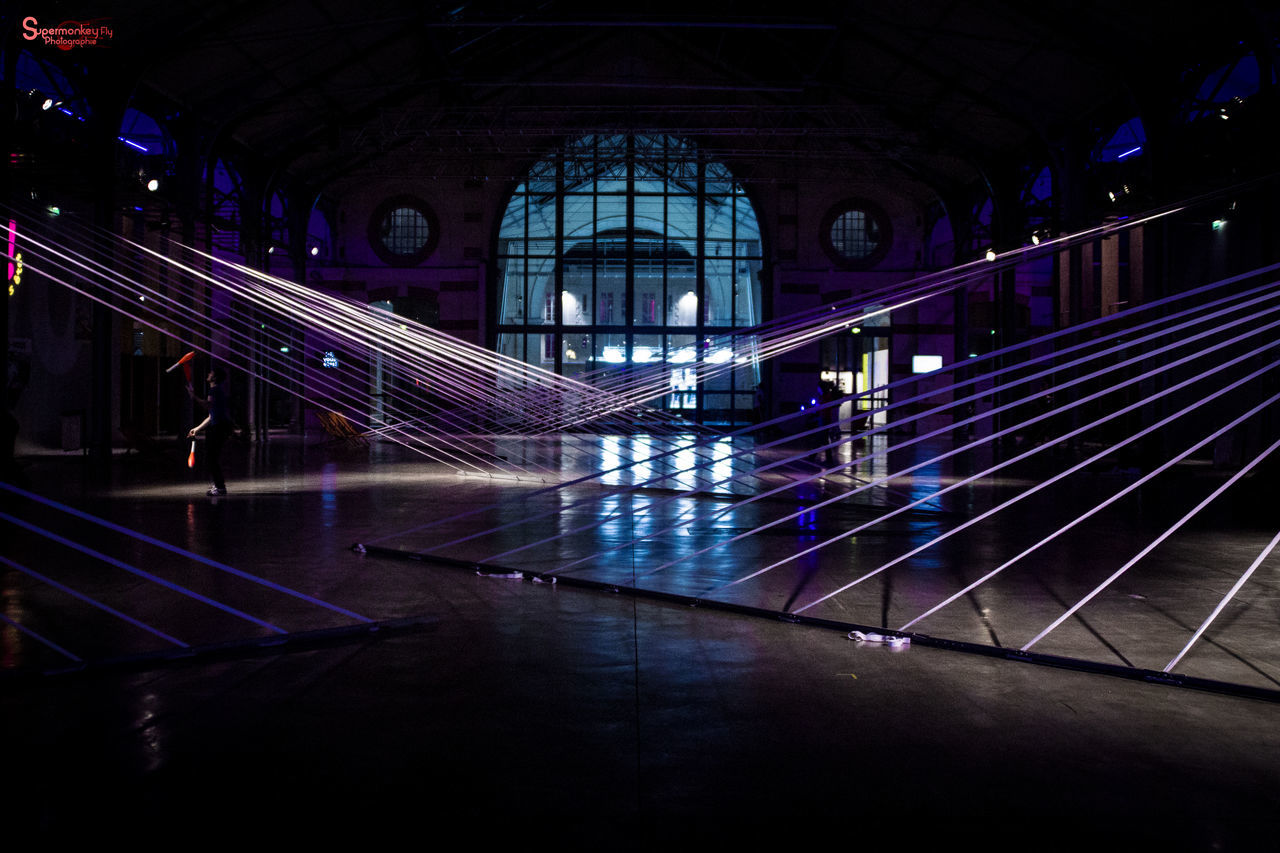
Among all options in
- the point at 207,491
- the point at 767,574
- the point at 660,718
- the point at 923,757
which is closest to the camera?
the point at 923,757

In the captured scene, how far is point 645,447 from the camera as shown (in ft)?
66.2

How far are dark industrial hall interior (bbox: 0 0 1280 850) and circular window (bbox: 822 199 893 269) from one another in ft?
0.32

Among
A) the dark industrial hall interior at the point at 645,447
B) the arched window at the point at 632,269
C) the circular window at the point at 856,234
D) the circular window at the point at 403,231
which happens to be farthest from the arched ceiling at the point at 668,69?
the arched window at the point at 632,269

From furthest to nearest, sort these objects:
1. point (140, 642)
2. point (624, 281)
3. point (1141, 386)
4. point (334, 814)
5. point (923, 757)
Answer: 1. point (624, 281)
2. point (1141, 386)
3. point (140, 642)
4. point (923, 757)
5. point (334, 814)

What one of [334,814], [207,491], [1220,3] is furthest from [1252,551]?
[207,491]

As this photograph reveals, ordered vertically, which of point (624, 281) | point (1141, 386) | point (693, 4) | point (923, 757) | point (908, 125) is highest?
point (693, 4)

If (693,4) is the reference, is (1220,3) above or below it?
below

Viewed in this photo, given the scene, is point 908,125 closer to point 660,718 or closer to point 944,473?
point 944,473

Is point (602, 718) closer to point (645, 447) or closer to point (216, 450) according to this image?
point (216, 450)

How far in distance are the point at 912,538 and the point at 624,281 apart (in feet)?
67.7

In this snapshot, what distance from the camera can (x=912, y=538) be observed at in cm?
792

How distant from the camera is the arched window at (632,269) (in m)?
27.6

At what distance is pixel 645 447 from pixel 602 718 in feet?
55.0

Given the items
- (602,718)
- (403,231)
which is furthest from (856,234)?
(602,718)
